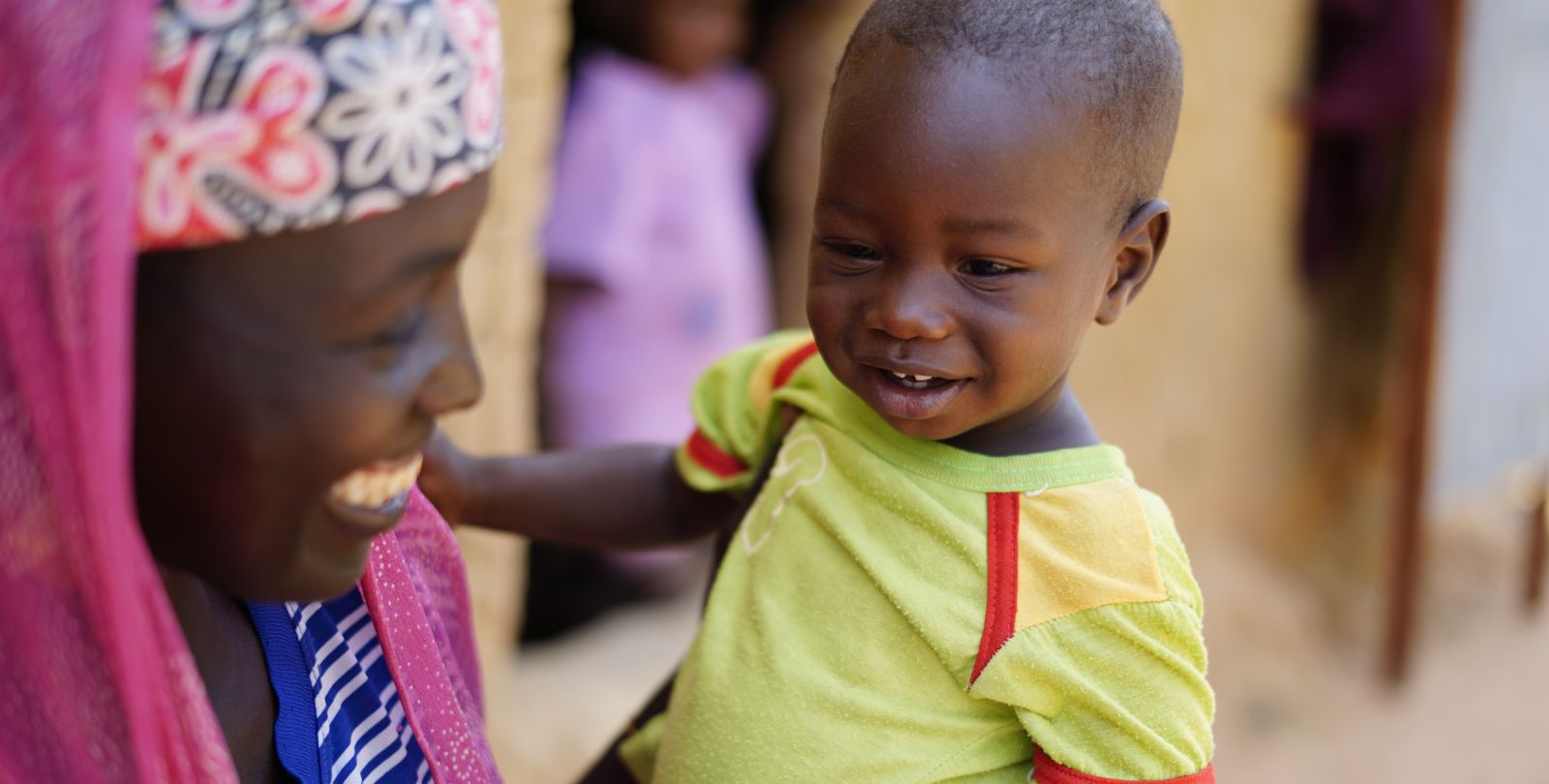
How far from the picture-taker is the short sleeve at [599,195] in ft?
12.8

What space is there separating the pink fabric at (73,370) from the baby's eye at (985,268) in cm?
72

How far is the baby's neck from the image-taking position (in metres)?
1.38

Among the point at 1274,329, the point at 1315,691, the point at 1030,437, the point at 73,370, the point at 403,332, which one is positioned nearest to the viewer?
the point at 73,370

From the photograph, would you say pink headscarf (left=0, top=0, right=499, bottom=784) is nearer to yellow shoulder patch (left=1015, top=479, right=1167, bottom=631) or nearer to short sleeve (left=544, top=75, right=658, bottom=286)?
yellow shoulder patch (left=1015, top=479, right=1167, bottom=631)

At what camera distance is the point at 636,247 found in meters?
3.98

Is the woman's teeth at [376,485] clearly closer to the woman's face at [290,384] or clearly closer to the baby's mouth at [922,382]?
the woman's face at [290,384]

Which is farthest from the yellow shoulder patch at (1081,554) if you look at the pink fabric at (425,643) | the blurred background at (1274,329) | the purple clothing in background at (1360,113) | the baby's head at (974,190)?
the purple clothing in background at (1360,113)

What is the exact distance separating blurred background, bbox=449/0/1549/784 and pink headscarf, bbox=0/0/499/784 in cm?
254

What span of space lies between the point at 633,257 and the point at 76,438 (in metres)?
3.17

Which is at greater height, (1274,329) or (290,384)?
(290,384)

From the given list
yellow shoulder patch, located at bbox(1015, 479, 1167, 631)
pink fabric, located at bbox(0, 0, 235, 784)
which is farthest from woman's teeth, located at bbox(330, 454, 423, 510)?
yellow shoulder patch, located at bbox(1015, 479, 1167, 631)

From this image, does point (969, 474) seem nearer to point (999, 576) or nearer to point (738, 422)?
point (999, 576)

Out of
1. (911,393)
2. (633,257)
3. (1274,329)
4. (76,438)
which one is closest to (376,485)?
(76,438)

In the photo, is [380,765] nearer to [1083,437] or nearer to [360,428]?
[360,428]
